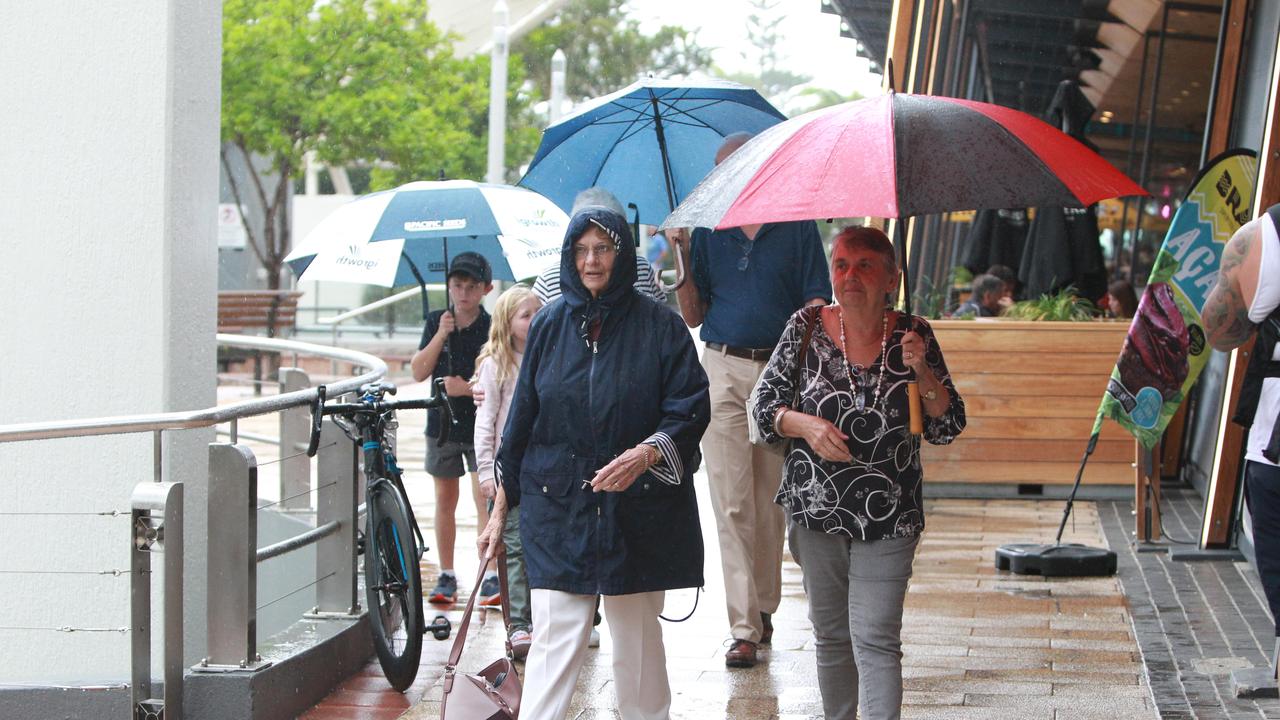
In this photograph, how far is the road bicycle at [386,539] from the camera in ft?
20.7

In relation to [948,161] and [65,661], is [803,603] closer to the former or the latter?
[65,661]

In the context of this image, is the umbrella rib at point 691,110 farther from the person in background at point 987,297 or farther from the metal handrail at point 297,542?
the person in background at point 987,297

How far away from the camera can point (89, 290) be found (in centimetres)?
617

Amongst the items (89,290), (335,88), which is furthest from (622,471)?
(335,88)

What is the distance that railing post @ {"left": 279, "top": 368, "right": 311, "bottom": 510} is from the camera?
31.2 ft

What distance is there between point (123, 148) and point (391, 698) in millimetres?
2371

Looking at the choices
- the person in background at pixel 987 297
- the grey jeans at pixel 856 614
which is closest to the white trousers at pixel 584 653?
the grey jeans at pixel 856 614

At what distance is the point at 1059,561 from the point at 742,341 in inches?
114

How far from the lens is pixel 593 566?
4695mm

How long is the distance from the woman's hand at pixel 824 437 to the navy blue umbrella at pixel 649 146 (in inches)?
96.9

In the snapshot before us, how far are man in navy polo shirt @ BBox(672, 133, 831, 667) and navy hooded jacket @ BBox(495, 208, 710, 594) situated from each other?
1.65 m

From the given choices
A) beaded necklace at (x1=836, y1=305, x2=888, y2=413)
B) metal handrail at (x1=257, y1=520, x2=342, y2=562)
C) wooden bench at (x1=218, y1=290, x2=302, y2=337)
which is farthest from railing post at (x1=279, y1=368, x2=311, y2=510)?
wooden bench at (x1=218, y1=290, x2=302, y2=337)

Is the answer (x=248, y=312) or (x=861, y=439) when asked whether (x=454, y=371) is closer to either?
(x=861, y=439)

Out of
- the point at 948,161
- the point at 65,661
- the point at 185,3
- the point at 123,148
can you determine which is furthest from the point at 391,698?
the point at 948,161
